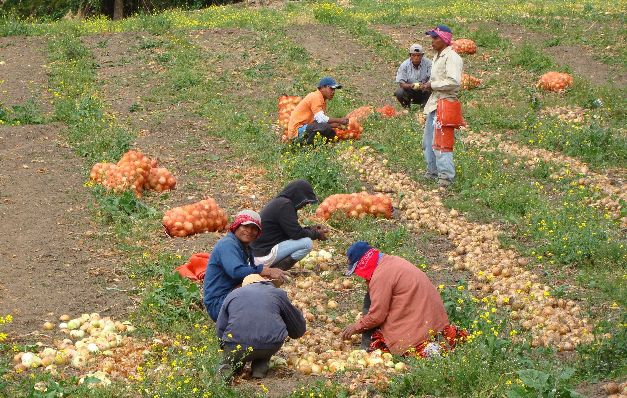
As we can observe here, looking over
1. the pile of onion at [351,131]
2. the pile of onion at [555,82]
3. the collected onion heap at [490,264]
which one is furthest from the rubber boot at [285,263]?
the pile of onion at [555,82]

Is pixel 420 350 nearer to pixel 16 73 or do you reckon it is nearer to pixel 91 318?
pixel 91 318

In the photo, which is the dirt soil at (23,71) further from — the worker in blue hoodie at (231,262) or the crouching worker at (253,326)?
the crouching worker at (253,326)

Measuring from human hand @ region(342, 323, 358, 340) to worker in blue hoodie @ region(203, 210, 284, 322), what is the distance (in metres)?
0.82

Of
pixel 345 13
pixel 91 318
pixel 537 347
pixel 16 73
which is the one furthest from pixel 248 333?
pixel 345 13

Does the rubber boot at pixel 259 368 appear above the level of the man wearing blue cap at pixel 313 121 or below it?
below

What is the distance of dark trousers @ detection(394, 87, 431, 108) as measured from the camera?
50.1 ft

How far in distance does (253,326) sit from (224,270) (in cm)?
79

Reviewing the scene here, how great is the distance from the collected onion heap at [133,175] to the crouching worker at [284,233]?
2.71m

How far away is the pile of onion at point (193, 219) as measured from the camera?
10.3 meters

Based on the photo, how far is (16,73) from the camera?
17.9m

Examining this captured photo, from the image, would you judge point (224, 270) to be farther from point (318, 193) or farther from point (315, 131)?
point (315, 131)

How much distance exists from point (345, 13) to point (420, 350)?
1713 centimetres

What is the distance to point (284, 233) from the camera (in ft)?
30.1

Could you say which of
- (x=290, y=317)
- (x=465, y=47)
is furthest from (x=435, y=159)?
(x=465, y=47)
